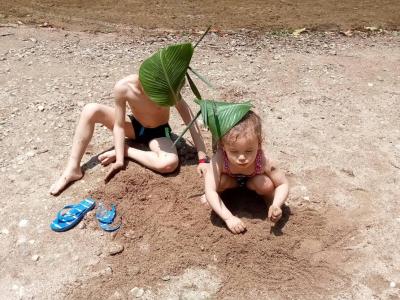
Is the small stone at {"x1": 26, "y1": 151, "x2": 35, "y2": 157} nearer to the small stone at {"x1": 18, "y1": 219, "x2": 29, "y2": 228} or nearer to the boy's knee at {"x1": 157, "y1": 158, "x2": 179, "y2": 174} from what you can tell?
the small stone at {"x1": 18, "y1": 219, "x2": 29, "y2": 228}

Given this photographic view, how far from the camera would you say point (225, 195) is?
123 inches

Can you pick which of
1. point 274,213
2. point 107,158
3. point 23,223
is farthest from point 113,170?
point 274,213

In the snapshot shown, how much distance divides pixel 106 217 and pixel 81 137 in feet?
2.35

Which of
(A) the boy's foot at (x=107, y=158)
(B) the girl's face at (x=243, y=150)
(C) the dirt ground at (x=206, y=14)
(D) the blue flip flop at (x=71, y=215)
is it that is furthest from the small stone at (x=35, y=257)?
(C) the dirt ground at (x=206, y=14)

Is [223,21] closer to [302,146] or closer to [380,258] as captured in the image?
[302,146]

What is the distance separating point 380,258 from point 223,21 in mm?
4760

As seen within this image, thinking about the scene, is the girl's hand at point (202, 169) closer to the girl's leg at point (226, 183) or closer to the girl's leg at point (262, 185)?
the girl's leg at point (226, 183)

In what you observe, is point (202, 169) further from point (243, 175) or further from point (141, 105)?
point (141, 105)

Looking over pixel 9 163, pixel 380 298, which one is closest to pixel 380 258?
pixel 380 298

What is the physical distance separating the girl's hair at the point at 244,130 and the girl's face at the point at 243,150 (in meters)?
0.02

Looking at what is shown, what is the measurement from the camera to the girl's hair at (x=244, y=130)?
2570 mm

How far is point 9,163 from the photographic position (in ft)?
12.0

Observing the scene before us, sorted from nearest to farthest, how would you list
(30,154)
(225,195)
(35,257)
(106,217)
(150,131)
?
1. (35,257)
2. (106,217)
3. (225,195)
4. (150,131)
5. (30,154)

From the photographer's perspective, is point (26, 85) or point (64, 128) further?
point (26, 85)
